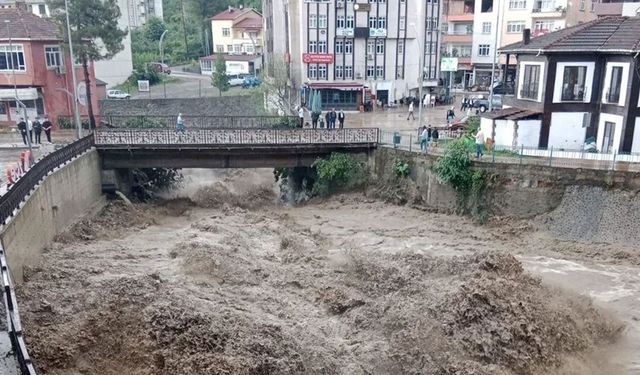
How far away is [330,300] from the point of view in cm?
2058

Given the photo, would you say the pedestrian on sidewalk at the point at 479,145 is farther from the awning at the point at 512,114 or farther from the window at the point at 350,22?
the window at the point at 350,22

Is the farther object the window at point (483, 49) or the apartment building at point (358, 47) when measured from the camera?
the window at point (483, 49)

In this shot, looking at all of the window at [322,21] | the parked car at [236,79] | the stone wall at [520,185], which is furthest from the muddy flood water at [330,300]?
the parked car at [236,79]

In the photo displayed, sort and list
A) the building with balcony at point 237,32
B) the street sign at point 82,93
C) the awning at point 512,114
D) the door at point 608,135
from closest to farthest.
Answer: the door at point 608,135 < the awning at point 512,114 < the street sign at point 82,93 < the building with balcony at point 237,32

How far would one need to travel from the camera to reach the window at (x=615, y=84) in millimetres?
30750

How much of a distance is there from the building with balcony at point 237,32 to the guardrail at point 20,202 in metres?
55.2

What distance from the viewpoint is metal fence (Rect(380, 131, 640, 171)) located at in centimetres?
2731

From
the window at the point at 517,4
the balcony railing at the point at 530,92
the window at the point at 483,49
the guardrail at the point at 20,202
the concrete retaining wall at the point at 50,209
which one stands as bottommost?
the concrete retaining wall at the point at 50,209

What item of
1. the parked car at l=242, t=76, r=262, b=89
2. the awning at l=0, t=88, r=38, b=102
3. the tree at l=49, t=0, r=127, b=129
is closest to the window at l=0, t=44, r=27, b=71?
the awning at l=0, t=88, r=38, b=102

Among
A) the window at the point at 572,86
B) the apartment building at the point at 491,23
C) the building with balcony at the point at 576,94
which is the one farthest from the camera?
the apartment building at the point at 491,23

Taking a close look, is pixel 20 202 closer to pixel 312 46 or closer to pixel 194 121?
pixel 194 121

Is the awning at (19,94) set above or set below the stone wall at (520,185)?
above

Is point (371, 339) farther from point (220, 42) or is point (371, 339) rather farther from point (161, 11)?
point (161, 11)

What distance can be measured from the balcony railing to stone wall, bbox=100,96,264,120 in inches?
1029
